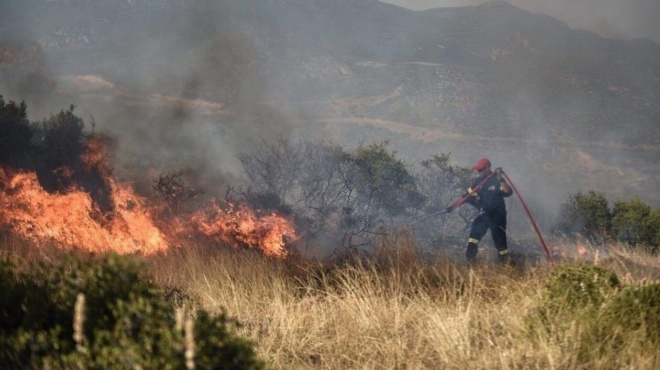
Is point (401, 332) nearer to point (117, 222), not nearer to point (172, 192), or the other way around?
point (117, 222)

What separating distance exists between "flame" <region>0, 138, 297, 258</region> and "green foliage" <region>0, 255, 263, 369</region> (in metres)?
6.88

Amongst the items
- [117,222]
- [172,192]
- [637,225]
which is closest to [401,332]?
[117,222]

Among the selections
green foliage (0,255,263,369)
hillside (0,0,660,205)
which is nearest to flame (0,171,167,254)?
green foliage (0,255,263,369)

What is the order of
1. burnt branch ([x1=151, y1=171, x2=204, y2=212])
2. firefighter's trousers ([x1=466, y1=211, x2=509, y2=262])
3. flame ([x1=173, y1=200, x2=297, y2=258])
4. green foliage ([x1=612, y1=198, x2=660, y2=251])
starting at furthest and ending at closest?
green foliage ([x1=612, y1=198, x2=660, y2=251]), firefighter's trousers ([x1=466, y1=211, x2=509, y2=262]), burnt branch ([x1=151, y1=171, x2=204, y2=212]), flame ([x1=173, y1=200, x2=297, y2=258])

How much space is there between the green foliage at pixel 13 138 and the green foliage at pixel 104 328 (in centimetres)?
1053

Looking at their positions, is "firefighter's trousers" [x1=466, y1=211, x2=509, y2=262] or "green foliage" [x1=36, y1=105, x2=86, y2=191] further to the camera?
"green foliage" [x1=36, y1=105, x2=86, y2=191]

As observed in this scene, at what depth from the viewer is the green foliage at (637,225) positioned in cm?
2105

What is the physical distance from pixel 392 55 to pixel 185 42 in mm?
27554

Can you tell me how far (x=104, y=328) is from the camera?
3.93 m

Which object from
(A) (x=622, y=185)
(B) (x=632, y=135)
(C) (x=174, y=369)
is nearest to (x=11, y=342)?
(C) (x=174, y=369)

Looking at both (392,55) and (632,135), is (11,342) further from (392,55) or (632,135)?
(392,55)

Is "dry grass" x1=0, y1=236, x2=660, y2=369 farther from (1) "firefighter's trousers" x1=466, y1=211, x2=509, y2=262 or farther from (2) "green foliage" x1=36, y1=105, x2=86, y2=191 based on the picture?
(2) "green foliage" x1=36, y1=105, x2=86, y2=191

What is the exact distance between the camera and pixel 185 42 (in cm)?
8650

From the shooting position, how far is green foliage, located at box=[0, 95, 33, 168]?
46.2ft
